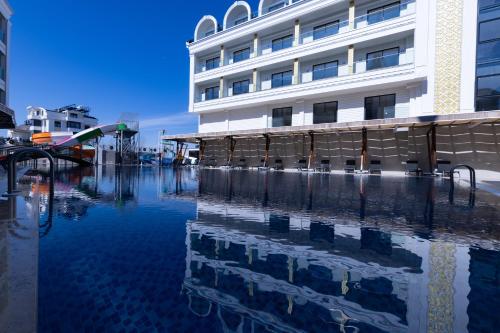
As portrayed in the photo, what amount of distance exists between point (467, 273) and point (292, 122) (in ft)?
69.9

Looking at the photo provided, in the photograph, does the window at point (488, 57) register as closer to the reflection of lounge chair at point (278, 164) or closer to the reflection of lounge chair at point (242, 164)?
the reflection of lounge chair at point (278, 164)

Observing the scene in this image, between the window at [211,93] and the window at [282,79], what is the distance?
23.1ft

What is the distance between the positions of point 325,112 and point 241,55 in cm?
1094

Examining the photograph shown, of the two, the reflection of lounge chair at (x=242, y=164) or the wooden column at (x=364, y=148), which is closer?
the wooden column at (x=364, y=148)

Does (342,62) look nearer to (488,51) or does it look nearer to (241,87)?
(488,51)

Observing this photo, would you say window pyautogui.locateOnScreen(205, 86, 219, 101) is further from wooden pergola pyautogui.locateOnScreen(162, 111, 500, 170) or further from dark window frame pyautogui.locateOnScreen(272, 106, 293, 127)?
dark window frame pyautogui.locateOnScreen(272, 106, 293, 127)

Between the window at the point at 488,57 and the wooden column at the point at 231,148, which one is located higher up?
the window at the point at 488,57

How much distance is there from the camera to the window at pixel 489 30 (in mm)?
15277

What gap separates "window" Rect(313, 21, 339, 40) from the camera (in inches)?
811

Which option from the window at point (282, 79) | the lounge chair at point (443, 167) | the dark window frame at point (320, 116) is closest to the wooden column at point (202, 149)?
the window at point (282, 79)

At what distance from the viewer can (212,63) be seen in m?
28.5

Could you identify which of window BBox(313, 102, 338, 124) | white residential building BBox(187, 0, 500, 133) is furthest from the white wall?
window BBox(313, 102, 338, 124)

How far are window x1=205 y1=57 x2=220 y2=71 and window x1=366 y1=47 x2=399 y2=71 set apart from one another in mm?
15182

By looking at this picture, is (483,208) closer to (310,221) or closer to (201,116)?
(310,221)
